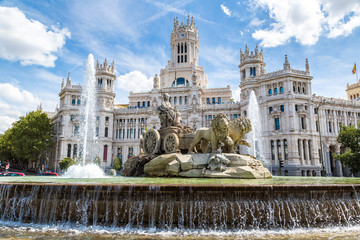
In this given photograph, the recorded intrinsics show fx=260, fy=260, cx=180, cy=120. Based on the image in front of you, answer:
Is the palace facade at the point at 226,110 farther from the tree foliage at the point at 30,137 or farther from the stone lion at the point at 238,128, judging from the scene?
the stone lion at the point at 238,128

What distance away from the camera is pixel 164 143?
1866 cm

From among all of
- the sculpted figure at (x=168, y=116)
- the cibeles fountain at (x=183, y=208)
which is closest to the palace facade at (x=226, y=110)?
the sculpted figure at (x=168, y=116)

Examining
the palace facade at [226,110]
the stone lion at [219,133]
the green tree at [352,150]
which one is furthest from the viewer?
the palace facade at [226,110]

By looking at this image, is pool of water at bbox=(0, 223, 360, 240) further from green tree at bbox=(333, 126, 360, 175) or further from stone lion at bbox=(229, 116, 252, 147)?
green tree at bbox=(333, 126, 360, 175)

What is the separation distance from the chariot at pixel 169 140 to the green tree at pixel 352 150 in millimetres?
29587

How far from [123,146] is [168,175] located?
60407 mm

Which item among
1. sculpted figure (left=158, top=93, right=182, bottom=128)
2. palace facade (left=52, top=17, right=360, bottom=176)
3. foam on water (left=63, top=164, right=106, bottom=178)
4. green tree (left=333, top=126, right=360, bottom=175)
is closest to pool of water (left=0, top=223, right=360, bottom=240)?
sculpted figure (left=158, top=93, right=182, bottom=128)

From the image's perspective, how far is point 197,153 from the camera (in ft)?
52.1

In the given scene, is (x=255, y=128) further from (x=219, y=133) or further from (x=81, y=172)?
(x=219, y=133)

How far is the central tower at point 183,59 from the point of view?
81.9 metres

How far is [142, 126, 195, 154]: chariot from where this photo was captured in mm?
18219

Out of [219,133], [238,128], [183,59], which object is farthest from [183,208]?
[183,59]

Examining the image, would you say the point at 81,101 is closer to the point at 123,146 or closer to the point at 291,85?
the point at 123,146

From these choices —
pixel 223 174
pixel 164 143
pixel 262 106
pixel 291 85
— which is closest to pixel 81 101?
pixel 262 106
